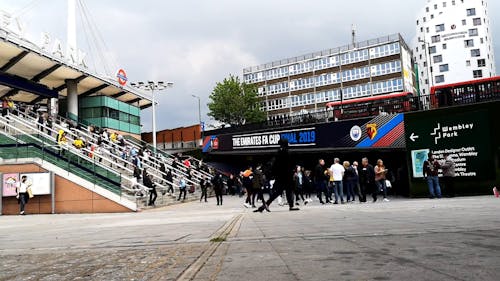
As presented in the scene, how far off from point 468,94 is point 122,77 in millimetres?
32058

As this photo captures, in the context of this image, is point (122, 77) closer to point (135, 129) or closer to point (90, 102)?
point (90, 102)

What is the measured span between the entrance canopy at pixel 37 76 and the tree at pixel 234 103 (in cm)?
1813

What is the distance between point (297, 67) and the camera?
75062 mm

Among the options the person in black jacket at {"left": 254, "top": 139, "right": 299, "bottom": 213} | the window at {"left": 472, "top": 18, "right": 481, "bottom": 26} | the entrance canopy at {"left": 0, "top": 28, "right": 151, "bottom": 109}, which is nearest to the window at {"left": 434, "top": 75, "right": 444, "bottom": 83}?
the window at {"left": 472, "top": 18, "right": 481, "bottom": 26}

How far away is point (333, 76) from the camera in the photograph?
230 ft

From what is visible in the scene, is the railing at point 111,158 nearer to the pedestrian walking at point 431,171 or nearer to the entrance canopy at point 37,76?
the entrance canopy at point 37,76

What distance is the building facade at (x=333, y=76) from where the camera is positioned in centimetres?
6353

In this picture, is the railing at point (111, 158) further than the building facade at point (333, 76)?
No

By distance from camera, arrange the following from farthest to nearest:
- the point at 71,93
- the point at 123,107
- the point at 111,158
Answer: the point at 123,107 < the point at 71,93 < the point at 111,158

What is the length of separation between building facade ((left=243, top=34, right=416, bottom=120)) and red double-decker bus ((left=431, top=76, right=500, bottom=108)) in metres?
37.3

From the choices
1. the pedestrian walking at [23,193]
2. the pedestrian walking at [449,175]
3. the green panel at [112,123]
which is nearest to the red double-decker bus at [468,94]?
the pedestrian walking at [449,175]

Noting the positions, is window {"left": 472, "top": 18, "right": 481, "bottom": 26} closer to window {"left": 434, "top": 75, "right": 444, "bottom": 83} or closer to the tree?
window {"left": 434, "top": 75, "right": 444, "bottom": 83}

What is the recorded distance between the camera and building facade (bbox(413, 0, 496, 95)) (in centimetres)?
7294

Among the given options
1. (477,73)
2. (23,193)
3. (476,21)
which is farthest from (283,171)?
(476,21)
